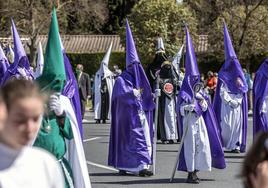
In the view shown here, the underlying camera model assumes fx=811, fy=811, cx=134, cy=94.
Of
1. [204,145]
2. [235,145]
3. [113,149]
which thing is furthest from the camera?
[235,145]

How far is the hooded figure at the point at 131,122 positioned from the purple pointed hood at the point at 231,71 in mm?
2763

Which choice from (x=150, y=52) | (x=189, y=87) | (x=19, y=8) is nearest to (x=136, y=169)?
(x=189, y=87)

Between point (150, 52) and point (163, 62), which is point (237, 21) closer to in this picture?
point (150, 52)

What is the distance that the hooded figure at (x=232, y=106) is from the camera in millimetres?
14891

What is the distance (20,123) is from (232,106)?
1234 cm

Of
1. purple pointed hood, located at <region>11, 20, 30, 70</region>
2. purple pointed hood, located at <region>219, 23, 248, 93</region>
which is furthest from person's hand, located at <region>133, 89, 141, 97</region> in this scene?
purple pointed hood, located at <region>219, 23, 248, 93</region>

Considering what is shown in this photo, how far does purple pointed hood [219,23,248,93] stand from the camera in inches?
576

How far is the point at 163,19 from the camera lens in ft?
117

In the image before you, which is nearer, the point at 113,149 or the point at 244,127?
the point at 113,149

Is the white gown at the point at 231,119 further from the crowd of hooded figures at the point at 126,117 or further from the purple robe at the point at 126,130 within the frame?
the purple robe at the point at 126,130

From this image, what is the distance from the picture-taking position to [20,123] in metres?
3.26

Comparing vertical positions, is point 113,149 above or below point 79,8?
below

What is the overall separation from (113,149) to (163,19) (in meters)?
23.9

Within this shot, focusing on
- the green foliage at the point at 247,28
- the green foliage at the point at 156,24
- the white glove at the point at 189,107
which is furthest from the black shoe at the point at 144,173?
the green foliage at the point at 247,28
